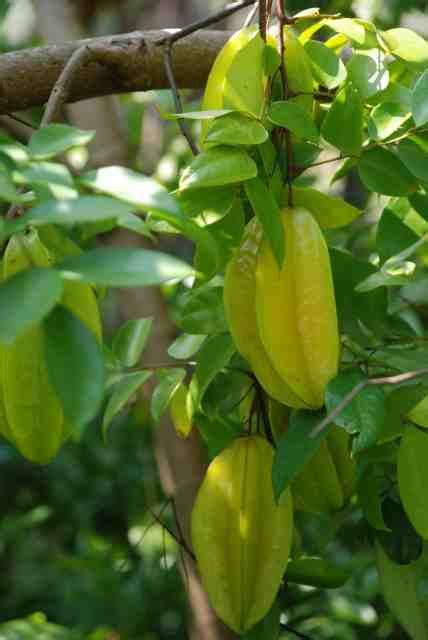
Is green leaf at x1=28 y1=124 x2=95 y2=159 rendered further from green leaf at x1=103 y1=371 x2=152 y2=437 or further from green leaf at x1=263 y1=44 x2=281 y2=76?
green leaf at x1=103 y1=371 x2=152 y2=437

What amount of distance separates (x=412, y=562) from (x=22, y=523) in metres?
1.74

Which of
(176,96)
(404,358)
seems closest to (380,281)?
(404,358)

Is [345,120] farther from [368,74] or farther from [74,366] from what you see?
→ [74,366]

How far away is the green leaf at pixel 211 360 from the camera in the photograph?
0.96 m

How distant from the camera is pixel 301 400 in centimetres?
84

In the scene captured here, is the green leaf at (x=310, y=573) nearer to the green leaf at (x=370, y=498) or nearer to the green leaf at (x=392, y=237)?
the green leaf at (x=370, y=498)

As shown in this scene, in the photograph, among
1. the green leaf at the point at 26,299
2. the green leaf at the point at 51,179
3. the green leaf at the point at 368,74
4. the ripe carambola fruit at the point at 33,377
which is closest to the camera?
the green leaf at the point at 26,299

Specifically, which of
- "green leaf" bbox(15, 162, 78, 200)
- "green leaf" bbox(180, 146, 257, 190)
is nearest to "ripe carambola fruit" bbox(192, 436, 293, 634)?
"green leaf" bbox(180, 146, 257, 190)

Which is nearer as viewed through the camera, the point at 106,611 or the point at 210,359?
the point at 210,359

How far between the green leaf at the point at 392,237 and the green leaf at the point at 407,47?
0.49ft

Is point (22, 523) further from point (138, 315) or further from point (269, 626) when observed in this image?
point (269, 626)

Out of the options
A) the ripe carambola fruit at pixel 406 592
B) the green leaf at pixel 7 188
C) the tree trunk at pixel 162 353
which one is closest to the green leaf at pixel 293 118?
the green leaf at pixel 7 188

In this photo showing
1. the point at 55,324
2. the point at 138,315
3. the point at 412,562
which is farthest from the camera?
the point at 138,315

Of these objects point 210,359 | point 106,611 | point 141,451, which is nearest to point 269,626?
point 210,359
